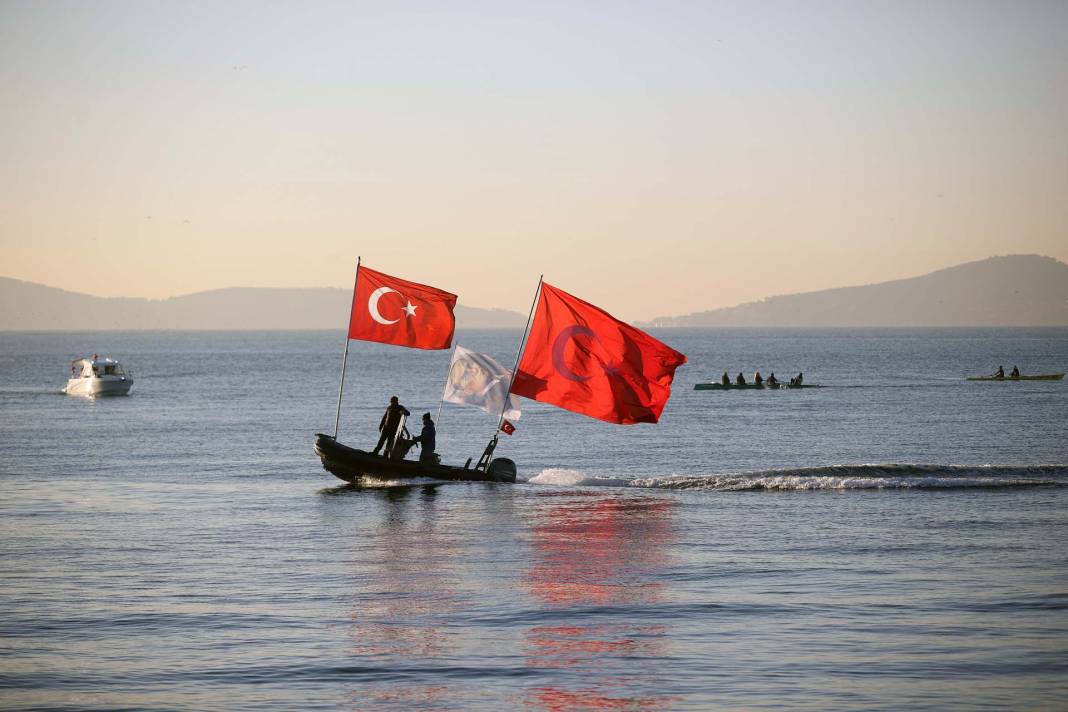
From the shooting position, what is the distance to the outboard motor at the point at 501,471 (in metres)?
33.0

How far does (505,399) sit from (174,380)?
96.9 meters

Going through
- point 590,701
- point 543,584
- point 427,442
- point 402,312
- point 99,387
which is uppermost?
point 402,312

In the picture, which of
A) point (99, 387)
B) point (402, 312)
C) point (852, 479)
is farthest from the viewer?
point (99, 387)

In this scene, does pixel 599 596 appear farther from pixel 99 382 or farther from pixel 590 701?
pixel 99 382

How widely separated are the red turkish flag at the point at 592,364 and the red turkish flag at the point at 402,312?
2.48 meters

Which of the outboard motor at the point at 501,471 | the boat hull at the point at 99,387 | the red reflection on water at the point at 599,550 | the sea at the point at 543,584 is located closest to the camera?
the sea at the point at 543,584

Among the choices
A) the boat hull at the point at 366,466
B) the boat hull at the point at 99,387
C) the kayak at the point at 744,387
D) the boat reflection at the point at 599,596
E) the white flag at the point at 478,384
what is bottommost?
the boat reflection at the point at 599,596

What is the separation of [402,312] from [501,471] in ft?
18.1

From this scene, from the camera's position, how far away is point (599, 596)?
18000mm

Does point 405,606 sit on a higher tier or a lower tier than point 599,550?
lower

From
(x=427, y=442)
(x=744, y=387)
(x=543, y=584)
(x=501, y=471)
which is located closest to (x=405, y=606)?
(x=543, y=584)

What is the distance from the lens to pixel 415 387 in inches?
4432

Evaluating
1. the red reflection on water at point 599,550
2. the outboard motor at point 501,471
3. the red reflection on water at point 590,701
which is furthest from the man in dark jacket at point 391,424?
the red reflection on water at point 590,701

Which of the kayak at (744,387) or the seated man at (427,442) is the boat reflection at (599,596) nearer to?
the seated man at (427,442)
